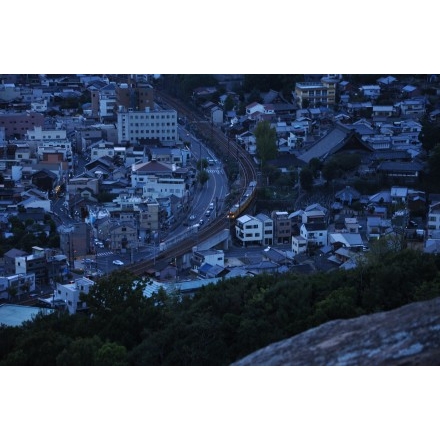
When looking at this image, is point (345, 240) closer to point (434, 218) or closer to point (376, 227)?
point (376, 227)

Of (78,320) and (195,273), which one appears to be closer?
(78,320)

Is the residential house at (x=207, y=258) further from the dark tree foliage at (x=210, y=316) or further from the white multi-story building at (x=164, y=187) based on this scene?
the white multi-story building at (x=164, y=187)

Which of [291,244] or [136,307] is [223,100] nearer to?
[291,244]

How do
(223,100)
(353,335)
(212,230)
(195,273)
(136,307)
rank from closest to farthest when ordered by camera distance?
(353,335) → (136,307) → (195,273) → (212,230) → (223,100)

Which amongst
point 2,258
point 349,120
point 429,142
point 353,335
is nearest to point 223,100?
point 349,120

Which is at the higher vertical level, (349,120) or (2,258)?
(349,120)

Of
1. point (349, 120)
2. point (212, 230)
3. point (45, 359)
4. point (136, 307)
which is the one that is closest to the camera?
point (45, 359)

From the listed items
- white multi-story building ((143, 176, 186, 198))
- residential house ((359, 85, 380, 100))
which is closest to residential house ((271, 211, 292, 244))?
white multi-story building ((143, 176, 186, 198))

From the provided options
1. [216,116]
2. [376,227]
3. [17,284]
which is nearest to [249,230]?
[376,227]
